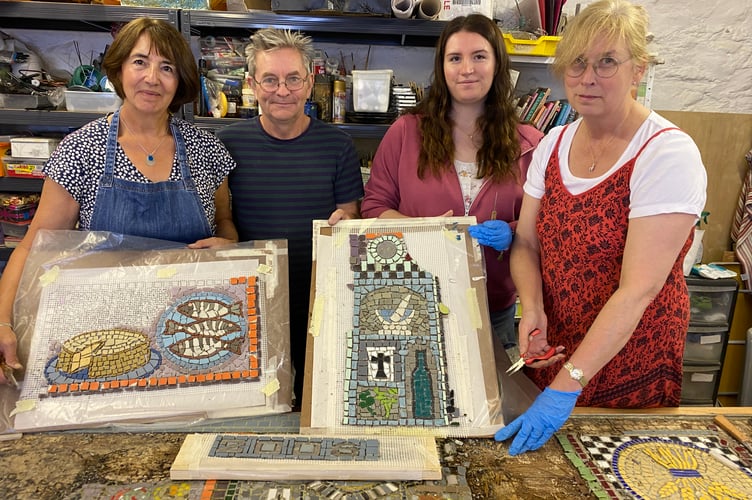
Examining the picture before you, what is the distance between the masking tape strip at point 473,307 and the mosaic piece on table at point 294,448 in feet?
1.35

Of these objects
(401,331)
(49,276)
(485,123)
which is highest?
(485,123)

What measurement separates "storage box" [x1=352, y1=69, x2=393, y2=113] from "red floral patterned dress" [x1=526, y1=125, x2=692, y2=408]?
164cm

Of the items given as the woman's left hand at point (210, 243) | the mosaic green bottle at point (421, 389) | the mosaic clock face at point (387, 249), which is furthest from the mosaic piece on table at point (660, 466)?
the woman's left hand at point (210, 243)

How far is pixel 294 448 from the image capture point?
1.14 m

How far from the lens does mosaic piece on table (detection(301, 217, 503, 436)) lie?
1236 mm

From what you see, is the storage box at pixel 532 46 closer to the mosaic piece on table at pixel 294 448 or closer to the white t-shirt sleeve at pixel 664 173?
the white t-shirt sleeve at pixel 664 173

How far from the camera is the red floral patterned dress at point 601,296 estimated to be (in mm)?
1307

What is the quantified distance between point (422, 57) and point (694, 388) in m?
2.74

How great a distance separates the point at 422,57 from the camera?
11.2 feet

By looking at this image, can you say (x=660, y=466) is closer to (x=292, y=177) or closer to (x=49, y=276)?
(x=292, y=177)

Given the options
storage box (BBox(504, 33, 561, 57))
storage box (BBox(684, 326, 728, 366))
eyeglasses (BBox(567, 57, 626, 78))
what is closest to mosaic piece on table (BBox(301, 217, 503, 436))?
eyeglasses (BBox(567, 57, 626, 78))

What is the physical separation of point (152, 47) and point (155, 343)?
2.83 feet

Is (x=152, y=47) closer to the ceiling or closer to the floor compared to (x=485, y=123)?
closer to the ceiling

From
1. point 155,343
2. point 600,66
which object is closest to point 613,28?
point 600,66
